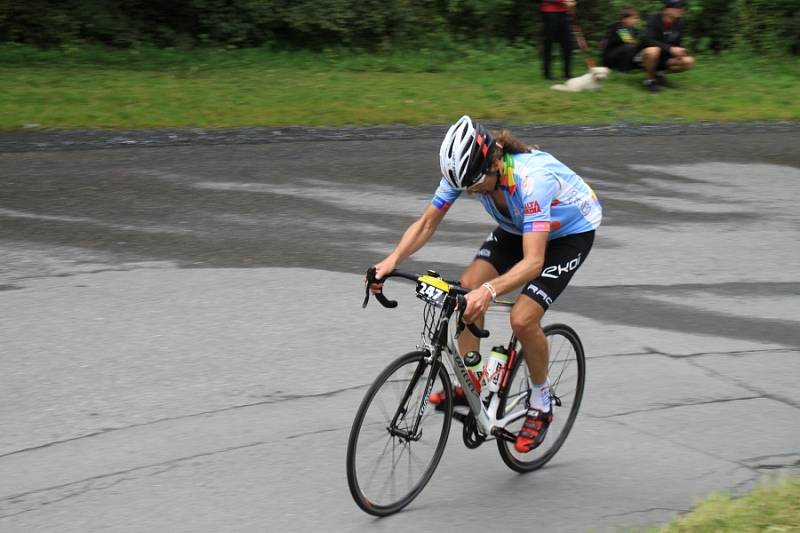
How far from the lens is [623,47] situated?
17.3 meters

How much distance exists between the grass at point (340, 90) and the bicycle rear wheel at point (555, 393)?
9.04 meters

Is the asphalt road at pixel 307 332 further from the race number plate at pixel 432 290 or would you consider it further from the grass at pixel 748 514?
the race number plate at pixel 432 290

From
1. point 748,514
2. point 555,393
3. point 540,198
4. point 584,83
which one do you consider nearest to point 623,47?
point 584,83

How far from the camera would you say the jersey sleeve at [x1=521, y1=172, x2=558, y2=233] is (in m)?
5.19

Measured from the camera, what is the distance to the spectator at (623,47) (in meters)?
17.2

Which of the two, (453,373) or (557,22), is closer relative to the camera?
(453,373)

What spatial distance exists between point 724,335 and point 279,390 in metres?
3.34

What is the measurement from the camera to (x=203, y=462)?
5.55m

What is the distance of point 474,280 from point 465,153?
2.86ft

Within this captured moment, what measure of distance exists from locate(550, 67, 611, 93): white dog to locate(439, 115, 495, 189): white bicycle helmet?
12150 millimetres

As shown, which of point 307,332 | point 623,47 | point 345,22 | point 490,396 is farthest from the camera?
point 345,22

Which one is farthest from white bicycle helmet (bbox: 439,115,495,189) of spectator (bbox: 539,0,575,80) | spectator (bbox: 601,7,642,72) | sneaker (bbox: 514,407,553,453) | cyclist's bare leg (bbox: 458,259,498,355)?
spectator (bbox: 601,7,642,72)

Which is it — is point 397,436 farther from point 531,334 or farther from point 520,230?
point 520,230

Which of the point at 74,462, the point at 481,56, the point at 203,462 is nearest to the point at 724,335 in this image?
the point at 203,462
